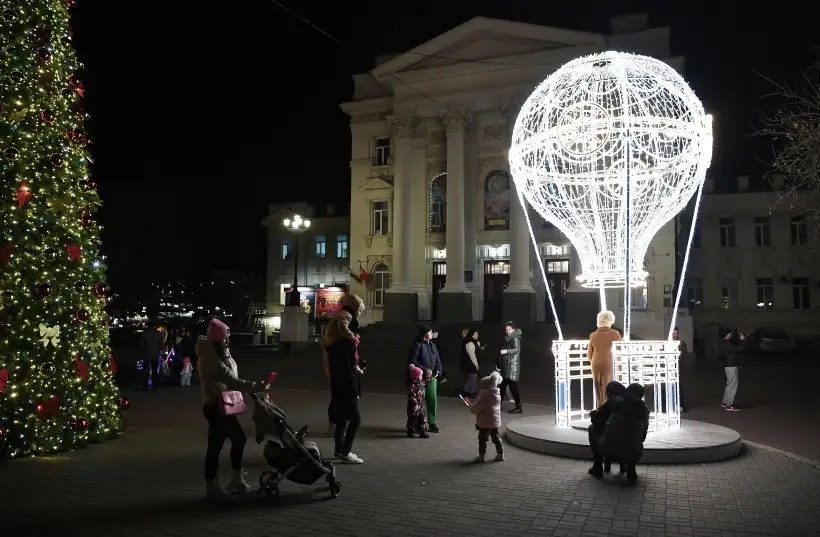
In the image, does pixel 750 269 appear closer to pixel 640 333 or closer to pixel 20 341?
pixel 640 333

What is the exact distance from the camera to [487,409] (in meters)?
8.46

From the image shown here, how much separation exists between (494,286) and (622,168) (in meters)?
23.2

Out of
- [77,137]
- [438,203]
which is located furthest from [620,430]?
[438,203]

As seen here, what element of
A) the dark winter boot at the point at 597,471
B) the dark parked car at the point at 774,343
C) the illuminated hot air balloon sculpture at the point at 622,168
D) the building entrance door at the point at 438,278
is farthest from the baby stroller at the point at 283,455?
the dark parked car at the point at 774,343

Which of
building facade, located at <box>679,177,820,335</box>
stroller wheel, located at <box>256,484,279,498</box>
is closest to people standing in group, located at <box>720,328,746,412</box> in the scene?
stroller wheel, located at <box>256,484,279,498</box>

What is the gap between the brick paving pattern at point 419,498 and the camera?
232 inches

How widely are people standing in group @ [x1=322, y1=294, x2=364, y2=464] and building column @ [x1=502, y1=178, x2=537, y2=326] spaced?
22.1 m

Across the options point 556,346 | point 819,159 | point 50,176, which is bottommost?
point 556,346

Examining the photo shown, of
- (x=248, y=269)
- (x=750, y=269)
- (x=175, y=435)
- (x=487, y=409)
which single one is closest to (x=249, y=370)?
(x=175, y=435)

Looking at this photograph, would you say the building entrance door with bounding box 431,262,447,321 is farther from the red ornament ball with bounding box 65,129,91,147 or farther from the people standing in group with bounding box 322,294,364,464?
the people standing in group with bounding box 322,294,364,464

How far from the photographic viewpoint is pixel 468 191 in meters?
33.7

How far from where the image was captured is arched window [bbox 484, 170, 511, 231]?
109 feet

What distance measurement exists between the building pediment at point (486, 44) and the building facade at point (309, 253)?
48.4 ft

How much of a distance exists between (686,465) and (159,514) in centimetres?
639
